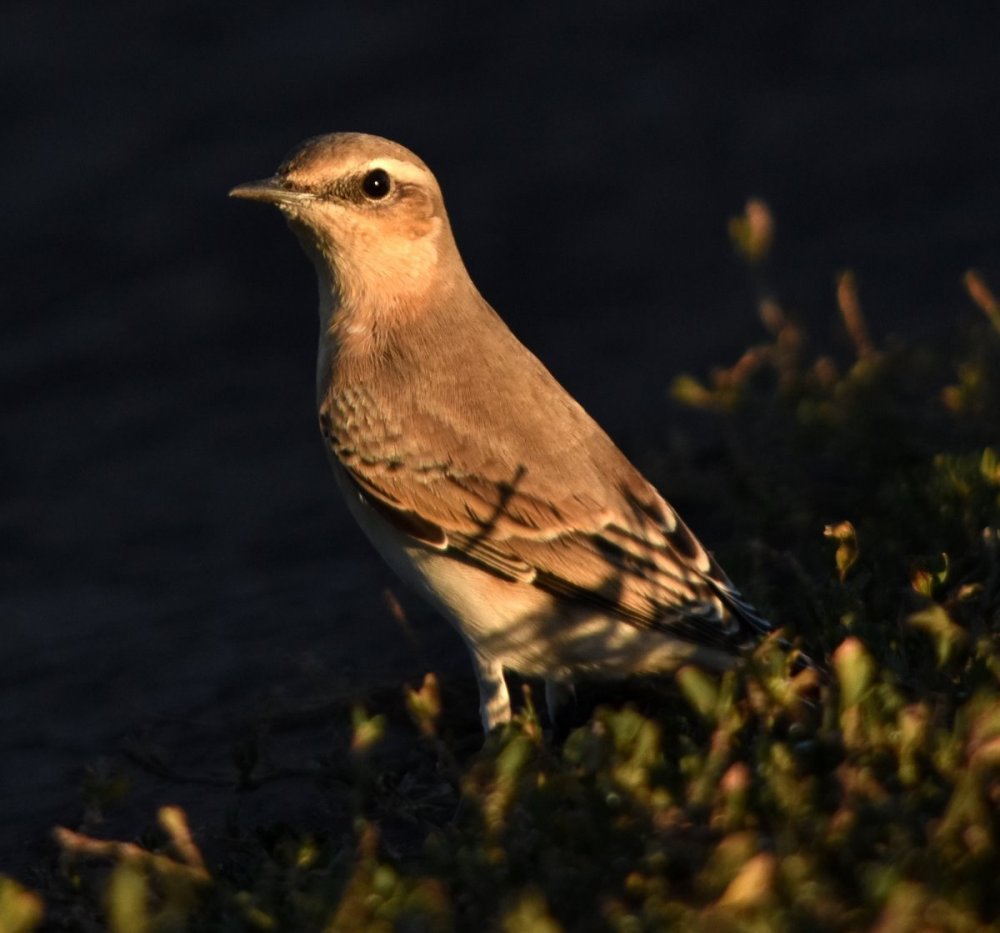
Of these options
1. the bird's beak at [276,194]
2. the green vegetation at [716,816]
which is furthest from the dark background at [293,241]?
the green vegetation at [716,816]

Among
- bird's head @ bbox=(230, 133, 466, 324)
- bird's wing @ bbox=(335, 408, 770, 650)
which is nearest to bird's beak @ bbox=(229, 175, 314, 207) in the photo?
bird's head @ bbox=(230, 133, 466, 324)

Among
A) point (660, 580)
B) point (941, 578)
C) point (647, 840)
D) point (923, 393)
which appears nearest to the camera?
point (647, 840)

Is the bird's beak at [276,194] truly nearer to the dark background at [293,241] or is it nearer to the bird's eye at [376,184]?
the bird's eye at [376,184]

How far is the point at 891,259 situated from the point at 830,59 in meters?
2.42

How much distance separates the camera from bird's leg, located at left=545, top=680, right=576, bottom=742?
734 cm

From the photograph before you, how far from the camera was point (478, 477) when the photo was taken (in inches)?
278

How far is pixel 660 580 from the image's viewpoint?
6773mm

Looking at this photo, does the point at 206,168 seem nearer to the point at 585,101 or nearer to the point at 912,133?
the point at 585,101

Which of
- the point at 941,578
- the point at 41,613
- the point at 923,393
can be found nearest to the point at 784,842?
the point at 941,578

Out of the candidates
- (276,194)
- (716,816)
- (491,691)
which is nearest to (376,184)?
(276,194)

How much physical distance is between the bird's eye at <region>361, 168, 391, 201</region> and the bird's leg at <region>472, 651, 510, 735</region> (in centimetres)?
217

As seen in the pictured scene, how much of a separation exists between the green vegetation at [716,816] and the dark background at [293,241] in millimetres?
4337

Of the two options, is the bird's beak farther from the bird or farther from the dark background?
the dark background

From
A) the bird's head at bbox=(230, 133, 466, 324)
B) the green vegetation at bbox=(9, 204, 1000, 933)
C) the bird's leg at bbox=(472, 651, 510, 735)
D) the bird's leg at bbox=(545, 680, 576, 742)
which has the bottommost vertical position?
the bird's leg at bbox=(545, 680, 576, 742)
